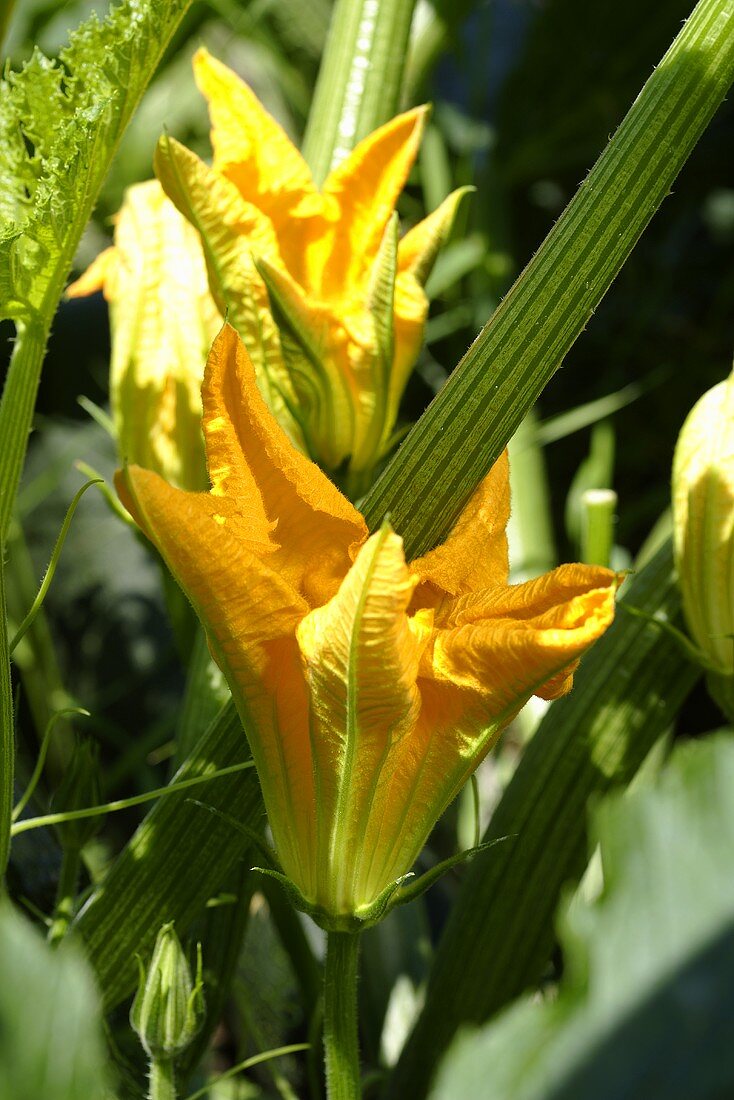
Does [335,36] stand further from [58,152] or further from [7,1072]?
[7,1072]

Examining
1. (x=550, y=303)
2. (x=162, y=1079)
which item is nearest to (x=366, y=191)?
(x=550, y=303)

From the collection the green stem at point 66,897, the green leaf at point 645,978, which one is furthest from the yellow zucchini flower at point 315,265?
the green leaf at point 645,978

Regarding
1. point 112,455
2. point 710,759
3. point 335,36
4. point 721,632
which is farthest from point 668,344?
point 710,759

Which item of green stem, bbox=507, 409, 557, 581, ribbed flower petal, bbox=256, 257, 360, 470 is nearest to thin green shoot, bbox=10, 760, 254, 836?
ribbed flower petal, bbox=256, 257, 360, 470

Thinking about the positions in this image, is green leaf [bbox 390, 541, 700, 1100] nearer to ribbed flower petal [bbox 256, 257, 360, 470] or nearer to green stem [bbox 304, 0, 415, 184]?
ribbed flower petal [bbox 256, 257, 360, 470]

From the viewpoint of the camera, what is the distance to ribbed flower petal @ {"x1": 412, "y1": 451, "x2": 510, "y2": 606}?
41cm

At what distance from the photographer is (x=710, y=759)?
0.83 ft

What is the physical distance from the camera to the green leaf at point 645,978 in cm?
22

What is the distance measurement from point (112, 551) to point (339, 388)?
1.61 feet

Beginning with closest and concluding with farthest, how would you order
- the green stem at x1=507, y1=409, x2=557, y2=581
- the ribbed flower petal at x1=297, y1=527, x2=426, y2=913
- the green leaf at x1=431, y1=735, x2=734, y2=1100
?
the green leaf at x1=431, y1=735, x2=734, y2=1100, the ribbed flower petal at x1=297, y1=527, x2=426, y2=913, the green stem at x1=507, y1=409, x2=557, y2=581

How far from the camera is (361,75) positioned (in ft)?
2.15

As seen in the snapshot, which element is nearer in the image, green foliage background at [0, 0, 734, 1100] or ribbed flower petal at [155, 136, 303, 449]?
ribbed flower petal at [155, 136, 303, 449]

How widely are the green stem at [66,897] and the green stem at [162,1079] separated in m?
0.11

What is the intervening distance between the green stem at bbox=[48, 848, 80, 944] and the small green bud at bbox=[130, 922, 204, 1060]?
101 millimetres
